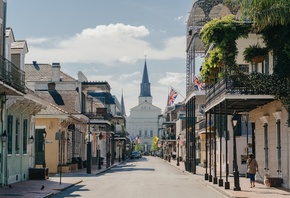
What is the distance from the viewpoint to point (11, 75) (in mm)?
22906

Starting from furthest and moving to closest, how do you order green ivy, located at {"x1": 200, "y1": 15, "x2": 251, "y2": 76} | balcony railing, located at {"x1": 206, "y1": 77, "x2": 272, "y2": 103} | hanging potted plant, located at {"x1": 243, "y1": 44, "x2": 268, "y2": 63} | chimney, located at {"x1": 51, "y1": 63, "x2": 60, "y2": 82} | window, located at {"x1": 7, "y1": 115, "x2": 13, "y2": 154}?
chimney, located at {"x1": 51, "y1": 63, "x2": 60, "y2": 82} < window, located at {"x1": 7, "y1": 115, "x2": 13, "y2": 154} < hanging potted plant, located at {"x1": 243, "y1": 44, "x2": 268, "y2": 63} < green ivy, located at {"x1": 200, "y1": 15, "x2": 251, "y2": 76} < balcony railing, located at {"x1": 206, "y1": 77, "x2": 272, "y2": 103}

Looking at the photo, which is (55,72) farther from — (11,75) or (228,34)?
(11,75)

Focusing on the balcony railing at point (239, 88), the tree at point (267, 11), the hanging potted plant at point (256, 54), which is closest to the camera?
the tree at point (267, 11)

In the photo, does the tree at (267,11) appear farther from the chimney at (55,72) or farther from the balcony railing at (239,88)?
the chimney at (55,72)

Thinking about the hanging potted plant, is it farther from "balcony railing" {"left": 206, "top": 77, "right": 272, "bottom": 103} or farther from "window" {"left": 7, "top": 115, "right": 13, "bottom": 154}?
"window" {"left": 7, "top": 115, "right": 13, "bottom": 154}

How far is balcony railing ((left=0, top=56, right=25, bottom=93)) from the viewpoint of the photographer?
71.8 ft

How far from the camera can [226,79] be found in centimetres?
2456

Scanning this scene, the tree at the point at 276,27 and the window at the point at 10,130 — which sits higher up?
the tree at the point at 276,27

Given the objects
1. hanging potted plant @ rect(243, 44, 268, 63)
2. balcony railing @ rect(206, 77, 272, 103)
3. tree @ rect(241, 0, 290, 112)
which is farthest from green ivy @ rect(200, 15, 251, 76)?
hanging potted plant @ rect(243, 44, 268, 63)

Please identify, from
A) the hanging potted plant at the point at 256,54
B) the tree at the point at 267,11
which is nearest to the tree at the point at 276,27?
the tree at the point at 267,11

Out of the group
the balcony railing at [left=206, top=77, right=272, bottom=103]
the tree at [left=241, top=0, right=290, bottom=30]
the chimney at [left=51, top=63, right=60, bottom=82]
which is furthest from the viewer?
the chimney at [left=51, top=63, right=60, bottom=82]

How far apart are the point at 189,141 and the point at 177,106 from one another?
73.2m

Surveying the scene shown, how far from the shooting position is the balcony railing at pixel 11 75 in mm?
21891

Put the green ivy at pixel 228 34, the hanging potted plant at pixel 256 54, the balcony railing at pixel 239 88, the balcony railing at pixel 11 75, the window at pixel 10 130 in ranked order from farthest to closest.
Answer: the window at pixel 10 130 < the hanging potted plant at pixel 256 54 < the green ivy at pixel 228 34 < the balcony railing at pixel 239 88 < the balcony railing at pixel 11 75
